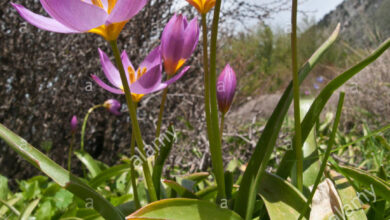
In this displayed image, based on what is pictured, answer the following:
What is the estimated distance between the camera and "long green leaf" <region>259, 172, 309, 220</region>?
568 mm

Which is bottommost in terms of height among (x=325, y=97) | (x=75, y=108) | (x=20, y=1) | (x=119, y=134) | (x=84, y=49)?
(x=119, y=134)

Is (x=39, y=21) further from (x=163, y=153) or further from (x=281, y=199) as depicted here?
(x=281, y=199)

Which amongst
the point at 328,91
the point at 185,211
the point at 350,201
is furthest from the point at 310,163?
the point at 185,211

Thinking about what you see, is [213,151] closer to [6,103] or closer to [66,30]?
[66,30]

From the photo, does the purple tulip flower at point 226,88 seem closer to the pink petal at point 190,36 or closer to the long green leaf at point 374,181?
the pink petal at point 190,36

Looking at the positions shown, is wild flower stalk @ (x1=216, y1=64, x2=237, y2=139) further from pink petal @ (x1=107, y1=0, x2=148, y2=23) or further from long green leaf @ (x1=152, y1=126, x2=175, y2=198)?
pink petal @ (x1=107, y1=0, x2=148, y2=23)

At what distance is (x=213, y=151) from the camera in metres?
0.56

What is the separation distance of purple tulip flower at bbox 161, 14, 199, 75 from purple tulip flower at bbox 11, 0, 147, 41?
0.13 meters

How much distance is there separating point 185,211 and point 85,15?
0.31 meters

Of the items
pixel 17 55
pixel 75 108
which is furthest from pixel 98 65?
pixel 17 55

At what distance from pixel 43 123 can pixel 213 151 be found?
1.72 metres

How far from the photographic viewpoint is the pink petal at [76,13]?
412 mm

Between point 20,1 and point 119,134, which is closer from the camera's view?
point 20,1

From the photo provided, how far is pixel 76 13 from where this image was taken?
0.42 metres
